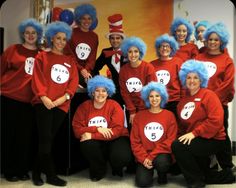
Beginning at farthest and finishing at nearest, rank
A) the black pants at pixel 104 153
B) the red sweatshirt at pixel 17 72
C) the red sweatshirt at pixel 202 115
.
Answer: the black pants at pixel 104 153
the red sweatshirt at pixel 17 72
the red sweatshirt at pixel 202 115

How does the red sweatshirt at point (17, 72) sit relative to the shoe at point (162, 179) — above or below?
above

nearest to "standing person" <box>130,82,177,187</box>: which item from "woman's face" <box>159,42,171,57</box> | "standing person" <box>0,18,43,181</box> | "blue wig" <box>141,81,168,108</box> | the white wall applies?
"blue wig" <box>141,81,168,108</box>

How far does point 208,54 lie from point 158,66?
408 mm

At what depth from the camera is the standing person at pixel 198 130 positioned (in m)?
2.45

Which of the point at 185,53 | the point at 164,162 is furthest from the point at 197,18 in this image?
the point at 164,162

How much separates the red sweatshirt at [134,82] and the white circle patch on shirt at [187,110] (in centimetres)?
35

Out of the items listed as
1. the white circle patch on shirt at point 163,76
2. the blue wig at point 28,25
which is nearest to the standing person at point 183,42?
the white circle patch on shirt at point 163,76

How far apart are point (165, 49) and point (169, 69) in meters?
0.16

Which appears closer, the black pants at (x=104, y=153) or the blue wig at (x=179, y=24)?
the black pants at (x=104, y=153)

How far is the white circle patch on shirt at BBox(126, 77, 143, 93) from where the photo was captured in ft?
9.13

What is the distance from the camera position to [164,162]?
2502mm

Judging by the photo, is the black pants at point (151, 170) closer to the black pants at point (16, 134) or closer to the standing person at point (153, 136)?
the standing person at point (153, 136)

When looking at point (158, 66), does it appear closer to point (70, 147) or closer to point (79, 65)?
point (79, 65)

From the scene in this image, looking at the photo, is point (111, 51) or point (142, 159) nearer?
point (142, 159)
